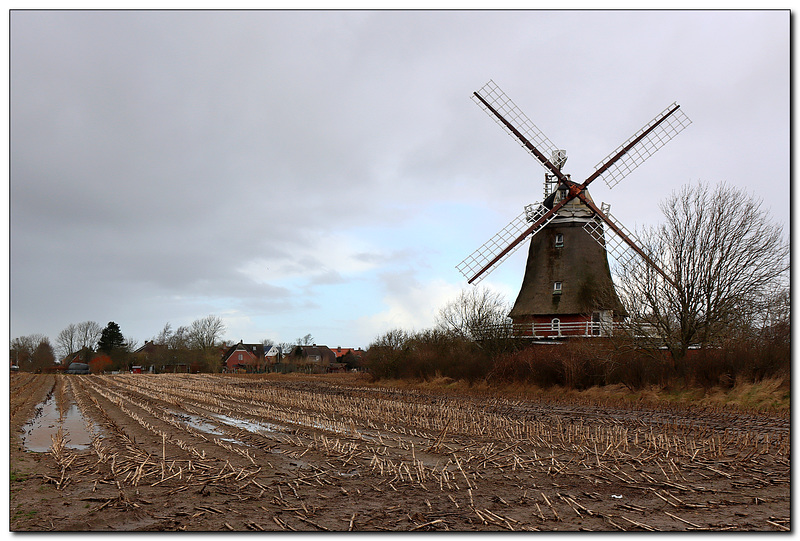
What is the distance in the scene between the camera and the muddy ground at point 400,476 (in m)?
6.50

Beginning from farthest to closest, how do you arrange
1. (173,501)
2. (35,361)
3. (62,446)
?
(35,361) < (62,446) < (173,501)

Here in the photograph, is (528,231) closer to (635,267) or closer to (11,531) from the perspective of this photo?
(635,267)

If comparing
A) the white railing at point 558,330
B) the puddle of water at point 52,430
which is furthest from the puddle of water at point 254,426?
the white railing at point 558,330

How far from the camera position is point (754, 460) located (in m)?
9.85

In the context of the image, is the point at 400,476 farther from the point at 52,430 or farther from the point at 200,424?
the point at 52,430

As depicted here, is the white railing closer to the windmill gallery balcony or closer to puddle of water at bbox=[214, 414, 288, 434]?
the windmill gallery balcony

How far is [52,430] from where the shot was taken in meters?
14.7

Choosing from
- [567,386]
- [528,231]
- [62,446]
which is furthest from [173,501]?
[528,231]

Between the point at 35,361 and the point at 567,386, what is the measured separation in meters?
60.9

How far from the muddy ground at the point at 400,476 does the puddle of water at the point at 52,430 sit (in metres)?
0.10

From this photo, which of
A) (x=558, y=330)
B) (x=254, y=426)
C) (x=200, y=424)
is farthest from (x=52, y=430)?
(x=558, y=330)

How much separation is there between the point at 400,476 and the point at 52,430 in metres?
10.3

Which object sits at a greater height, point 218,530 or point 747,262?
point 747,262

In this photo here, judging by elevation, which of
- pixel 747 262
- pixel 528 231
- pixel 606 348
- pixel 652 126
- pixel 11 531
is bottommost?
pixel 11 531
